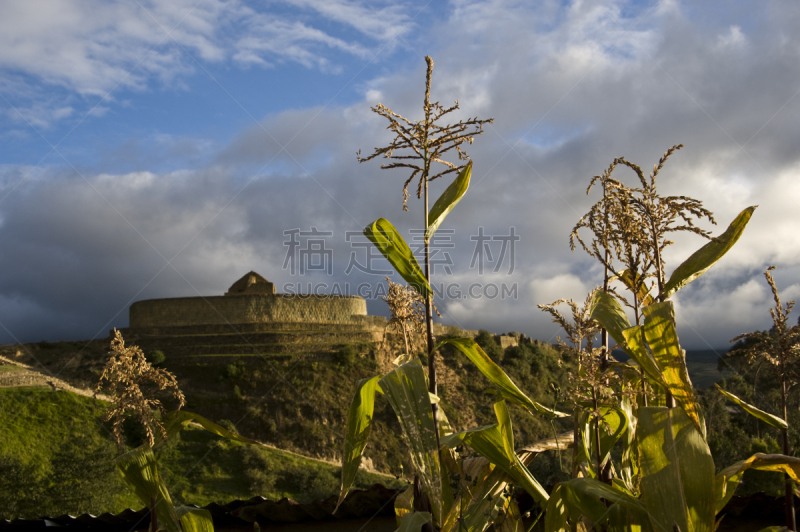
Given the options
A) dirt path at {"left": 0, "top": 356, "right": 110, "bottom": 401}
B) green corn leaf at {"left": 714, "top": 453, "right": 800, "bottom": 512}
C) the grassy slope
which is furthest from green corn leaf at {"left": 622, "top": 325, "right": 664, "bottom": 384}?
dirt path at {"left": 0, "top": 356, "right": 110, "bottom": 401}

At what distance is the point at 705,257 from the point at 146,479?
2.01m

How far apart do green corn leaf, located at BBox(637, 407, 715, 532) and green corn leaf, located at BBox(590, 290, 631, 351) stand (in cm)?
24

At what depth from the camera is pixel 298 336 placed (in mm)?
34781

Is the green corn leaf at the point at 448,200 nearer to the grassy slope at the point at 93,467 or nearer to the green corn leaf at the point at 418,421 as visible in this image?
the green corn leaf at the point at 418,421

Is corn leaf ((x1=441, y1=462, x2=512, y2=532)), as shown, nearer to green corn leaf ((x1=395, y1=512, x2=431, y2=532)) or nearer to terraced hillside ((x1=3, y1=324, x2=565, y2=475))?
green corn leaf ((x1=395, y1=512, x2=431, y2=532))

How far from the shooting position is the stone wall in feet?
118

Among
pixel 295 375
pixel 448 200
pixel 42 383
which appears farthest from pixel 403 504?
pixel 42 383

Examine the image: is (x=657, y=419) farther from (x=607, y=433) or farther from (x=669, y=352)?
(x=607, y=433)

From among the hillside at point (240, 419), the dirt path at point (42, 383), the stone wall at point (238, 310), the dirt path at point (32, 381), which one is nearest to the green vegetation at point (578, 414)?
the hillside at point (240, 419)

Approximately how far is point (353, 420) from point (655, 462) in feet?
2.83

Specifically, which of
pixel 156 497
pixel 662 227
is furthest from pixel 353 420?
pixel 662 227

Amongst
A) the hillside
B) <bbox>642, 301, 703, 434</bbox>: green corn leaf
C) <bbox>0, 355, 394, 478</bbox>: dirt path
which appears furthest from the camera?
<bbox>0, 355, 394, 478</bbox>: dirt path

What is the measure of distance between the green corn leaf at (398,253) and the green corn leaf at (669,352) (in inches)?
25.5

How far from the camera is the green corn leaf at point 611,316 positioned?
5.70 ft
